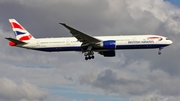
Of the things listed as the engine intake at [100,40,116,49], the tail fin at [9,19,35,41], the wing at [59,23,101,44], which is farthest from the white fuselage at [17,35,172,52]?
the tail fin at [9,19,35,41]

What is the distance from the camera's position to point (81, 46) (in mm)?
97562

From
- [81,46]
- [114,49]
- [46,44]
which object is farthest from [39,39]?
[114,49]

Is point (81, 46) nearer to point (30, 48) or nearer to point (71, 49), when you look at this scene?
point (71, 49)

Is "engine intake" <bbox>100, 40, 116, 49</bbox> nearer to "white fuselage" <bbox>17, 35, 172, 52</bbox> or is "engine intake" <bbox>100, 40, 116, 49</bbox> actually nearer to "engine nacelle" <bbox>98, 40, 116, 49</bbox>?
"engine nacelle" <bbox>98, 40, 116, 49</bbox>

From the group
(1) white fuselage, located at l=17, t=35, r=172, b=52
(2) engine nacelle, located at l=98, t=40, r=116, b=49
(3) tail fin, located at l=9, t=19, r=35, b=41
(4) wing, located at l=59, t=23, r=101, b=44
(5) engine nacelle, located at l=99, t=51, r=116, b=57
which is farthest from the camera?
(3) tail fin, located at l=9, t=19, r=35, b=41

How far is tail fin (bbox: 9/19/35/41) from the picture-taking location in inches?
4055

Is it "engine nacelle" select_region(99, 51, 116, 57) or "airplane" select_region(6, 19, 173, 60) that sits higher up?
"airplane" select_region(6, 19, 173, 60)

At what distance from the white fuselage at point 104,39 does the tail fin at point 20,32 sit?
2515mm

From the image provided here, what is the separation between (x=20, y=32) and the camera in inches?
A: 4126

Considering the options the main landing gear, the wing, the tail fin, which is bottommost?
the main landing gear

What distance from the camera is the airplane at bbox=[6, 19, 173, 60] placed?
9462cm

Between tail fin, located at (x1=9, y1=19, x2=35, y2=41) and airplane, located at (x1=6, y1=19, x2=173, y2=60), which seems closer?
airplane, located at (x1=6, y1=19, x2=173, y2=60)

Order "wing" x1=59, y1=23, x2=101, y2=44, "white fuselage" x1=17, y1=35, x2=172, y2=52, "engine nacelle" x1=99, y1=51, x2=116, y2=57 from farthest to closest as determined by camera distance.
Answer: "engine nacelle" x1=99, y1=51, x2=116, y2=57 → "white fuselage" x1=17, y1=35, x2=172, y2=52 → "wing" x1=59, y1=23, x2=101, y2=44

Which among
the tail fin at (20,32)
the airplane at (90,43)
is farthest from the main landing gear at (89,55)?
the tail fin at (20,32)
